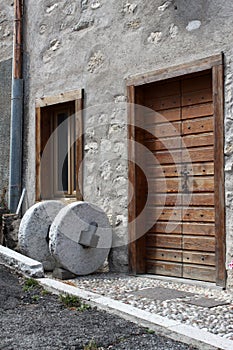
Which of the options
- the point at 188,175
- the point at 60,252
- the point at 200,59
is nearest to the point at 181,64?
the point at 200,59

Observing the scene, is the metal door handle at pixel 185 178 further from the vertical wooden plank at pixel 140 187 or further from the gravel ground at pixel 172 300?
the gravel ground at pixel 172 300

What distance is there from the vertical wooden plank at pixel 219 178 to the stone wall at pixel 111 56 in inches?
2.5

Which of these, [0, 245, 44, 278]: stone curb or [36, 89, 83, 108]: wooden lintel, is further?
[36, 89, 83, 108]: wooden lintel

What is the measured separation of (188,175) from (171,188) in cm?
28

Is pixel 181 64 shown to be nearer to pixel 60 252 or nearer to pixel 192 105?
pixel 192 105

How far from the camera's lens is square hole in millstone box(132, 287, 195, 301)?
16.0 ft

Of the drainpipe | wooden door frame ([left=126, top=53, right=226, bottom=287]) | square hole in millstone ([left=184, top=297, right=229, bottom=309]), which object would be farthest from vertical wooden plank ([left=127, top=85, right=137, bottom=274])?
the drainpipe

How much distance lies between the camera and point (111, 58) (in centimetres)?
646

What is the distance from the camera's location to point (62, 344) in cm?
346

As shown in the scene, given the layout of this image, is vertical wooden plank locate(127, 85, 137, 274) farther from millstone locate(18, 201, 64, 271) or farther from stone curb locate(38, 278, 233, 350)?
stone curb locate(38, 278, 233, 350)

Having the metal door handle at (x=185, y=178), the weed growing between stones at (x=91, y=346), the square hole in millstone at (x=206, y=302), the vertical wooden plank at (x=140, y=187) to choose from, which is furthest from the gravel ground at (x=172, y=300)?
the metal door handle at (x=185, y=178)

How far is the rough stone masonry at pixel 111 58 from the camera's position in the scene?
211 inches

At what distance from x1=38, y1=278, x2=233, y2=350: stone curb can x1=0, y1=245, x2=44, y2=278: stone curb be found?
537 millimetres

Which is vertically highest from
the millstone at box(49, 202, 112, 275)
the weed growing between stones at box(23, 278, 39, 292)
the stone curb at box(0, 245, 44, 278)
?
the millstone at box(49, 202, 112, 275)
